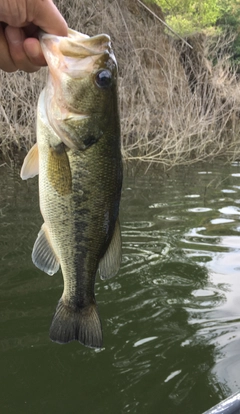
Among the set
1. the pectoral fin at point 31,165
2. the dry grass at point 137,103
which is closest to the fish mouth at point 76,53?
the pectoral fin at point 31,165

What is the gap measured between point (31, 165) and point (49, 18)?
64 centimetres

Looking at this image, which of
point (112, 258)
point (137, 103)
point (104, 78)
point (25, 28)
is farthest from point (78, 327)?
point (137, 103)

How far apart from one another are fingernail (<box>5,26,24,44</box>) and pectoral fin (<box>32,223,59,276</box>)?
0.88 metres

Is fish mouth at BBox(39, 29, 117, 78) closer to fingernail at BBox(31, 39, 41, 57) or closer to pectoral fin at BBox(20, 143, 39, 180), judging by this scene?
fingernail at BBox(31, 39, 41, 57)

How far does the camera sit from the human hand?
1930mm

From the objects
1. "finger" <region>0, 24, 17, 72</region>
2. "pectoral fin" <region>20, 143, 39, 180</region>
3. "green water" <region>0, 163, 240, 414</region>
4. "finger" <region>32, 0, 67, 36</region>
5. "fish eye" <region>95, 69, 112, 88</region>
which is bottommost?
"green water" <region>0, 163, 240, 414</region>

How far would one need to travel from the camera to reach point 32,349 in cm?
348

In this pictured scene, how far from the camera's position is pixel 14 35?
83.0 inches

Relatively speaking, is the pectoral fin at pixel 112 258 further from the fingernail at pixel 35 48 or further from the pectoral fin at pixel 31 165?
the fingernail at pixel 35 48

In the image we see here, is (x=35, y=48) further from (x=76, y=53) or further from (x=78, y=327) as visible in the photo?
(x=78, y=327)

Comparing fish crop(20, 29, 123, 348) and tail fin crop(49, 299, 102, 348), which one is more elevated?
fish crop(20, 29, 123, 348)

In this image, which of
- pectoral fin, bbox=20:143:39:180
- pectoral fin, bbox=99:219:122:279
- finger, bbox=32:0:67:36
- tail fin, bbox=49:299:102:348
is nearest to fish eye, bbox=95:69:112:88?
finger, bbox=32:0:67:36

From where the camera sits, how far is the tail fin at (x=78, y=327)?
7.27 feet

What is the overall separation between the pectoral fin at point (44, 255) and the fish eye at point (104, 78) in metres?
0.71
